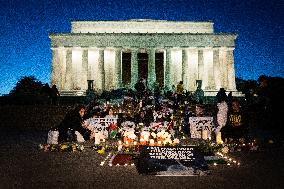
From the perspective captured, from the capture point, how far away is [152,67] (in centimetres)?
4925

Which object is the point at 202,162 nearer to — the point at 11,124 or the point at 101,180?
the point at 101,180

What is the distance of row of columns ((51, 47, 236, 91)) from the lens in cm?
4897

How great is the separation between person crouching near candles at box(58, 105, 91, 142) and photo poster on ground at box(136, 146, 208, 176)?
24.3 ft

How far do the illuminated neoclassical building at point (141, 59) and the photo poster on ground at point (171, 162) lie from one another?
38.6 m

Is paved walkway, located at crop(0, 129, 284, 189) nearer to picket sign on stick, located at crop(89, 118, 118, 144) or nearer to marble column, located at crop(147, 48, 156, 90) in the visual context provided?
picket sign on stick, located at crop(89, 118, 118, 144)

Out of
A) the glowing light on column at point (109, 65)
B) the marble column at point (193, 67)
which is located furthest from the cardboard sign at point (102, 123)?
the marble column at point (193, 67)

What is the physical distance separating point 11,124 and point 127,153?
633 inches

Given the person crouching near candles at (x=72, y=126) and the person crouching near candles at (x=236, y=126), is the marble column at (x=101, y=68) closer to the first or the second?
the person crouching near candles at (x=72, y=126)

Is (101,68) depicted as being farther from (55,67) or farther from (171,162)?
(171,162)

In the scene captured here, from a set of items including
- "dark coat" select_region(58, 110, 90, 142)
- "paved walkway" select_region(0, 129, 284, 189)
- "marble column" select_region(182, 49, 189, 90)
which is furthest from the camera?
"marble column" select_region(182, 49, 189, 90)

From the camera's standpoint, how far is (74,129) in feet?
54.4

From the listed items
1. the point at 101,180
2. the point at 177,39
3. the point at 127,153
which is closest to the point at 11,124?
the point at 127,153

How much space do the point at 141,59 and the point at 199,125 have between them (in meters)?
32.7

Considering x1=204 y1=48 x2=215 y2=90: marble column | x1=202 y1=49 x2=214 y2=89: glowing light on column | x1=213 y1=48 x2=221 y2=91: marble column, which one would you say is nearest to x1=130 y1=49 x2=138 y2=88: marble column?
x1=202 y1=49 x2=214 y2=89: glowing light on column
